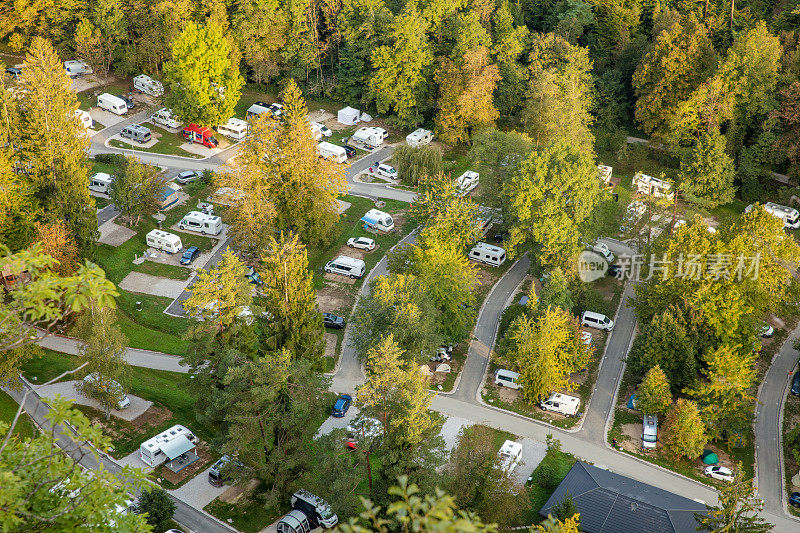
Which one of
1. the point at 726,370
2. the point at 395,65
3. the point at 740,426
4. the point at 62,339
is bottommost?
the point at 62,339

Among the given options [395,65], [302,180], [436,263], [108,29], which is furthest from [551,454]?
[108,29]

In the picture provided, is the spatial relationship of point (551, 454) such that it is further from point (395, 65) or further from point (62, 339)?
point (395, 65)

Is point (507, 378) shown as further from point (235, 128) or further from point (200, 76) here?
point (200, 76)

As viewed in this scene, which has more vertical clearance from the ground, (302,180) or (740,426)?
(302,180)

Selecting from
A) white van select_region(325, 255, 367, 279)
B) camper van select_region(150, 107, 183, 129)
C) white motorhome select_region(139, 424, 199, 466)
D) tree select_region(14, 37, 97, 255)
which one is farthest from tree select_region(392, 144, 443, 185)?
white motorhome select_region(139, 424, 199, 466)

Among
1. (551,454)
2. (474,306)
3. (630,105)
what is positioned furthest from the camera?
(630,105)

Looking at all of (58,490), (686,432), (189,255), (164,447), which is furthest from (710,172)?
(58,490)

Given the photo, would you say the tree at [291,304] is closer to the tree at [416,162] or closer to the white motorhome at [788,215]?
the tree at [416,162]
